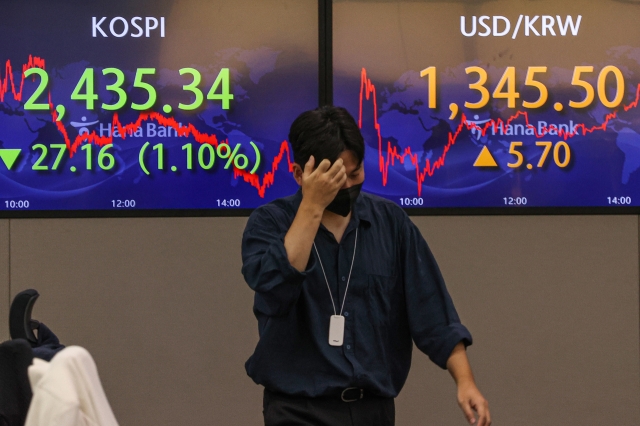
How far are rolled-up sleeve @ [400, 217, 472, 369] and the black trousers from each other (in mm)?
203

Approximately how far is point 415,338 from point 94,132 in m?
2.06

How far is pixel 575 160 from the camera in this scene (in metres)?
3.54

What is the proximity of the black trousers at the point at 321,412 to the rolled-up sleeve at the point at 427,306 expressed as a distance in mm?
203

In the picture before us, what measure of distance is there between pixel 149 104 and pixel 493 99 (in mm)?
1537

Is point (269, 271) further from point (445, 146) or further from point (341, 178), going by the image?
point (445, 146)

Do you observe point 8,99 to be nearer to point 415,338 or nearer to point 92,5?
point 92,5

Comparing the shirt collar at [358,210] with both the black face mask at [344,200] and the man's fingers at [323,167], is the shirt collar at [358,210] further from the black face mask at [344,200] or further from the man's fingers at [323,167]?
the man's fingers at [323,167]

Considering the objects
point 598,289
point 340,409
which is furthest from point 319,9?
point 340,409

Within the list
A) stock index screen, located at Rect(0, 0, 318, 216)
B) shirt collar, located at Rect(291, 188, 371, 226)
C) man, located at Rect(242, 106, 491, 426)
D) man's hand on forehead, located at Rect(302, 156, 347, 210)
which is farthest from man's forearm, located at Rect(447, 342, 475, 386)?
stock index screen, located at Rect(0, 0, 318, 216)

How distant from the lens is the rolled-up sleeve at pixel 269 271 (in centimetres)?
183

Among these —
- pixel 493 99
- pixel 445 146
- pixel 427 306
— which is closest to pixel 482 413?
pixel 427 306

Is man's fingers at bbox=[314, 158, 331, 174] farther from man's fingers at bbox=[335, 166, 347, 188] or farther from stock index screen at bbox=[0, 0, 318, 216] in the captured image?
stock index screen at bbox=[0, 0, 318, 216]

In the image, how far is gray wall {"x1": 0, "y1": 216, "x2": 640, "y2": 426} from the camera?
141 inches

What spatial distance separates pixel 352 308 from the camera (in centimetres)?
201
